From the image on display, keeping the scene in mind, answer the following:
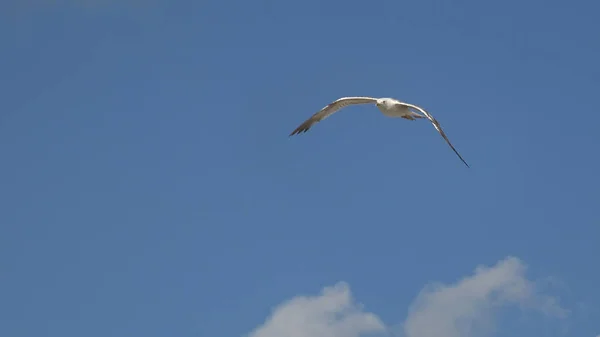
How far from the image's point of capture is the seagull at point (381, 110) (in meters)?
62.3

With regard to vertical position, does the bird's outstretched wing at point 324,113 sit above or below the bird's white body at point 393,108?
above

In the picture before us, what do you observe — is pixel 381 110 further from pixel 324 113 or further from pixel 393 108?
pixel 324 113

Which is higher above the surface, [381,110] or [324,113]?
[324,113]

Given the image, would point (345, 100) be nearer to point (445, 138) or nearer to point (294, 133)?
point (294, 133)

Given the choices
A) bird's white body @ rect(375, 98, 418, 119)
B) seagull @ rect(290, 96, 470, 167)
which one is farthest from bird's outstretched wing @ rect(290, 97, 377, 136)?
bird's white body @ rect(375, 98, 418, 119)

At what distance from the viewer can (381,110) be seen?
6719 centimetres

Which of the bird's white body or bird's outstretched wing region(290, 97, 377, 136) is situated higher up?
bird's outstretched wing region(290, 97, 377, 136)

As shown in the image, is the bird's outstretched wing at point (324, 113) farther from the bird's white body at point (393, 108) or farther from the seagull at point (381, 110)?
the bird's white body at point (393, 108)

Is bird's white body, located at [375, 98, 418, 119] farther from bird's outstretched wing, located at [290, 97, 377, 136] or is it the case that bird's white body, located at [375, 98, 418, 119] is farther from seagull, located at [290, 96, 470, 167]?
bird's outstretched wing, located at [290, 97, 377, 136]

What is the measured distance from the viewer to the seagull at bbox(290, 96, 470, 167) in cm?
6231

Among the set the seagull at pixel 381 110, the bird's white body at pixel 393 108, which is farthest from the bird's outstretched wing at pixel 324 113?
the bird's white body at pixel 393 108

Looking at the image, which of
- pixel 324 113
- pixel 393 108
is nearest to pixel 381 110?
pixel 393 108

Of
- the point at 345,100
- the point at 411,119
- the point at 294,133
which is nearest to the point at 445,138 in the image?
the point at 411,119

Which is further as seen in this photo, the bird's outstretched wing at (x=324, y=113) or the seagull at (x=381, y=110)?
the bird's outstretched wing at (x=324, y=113)
